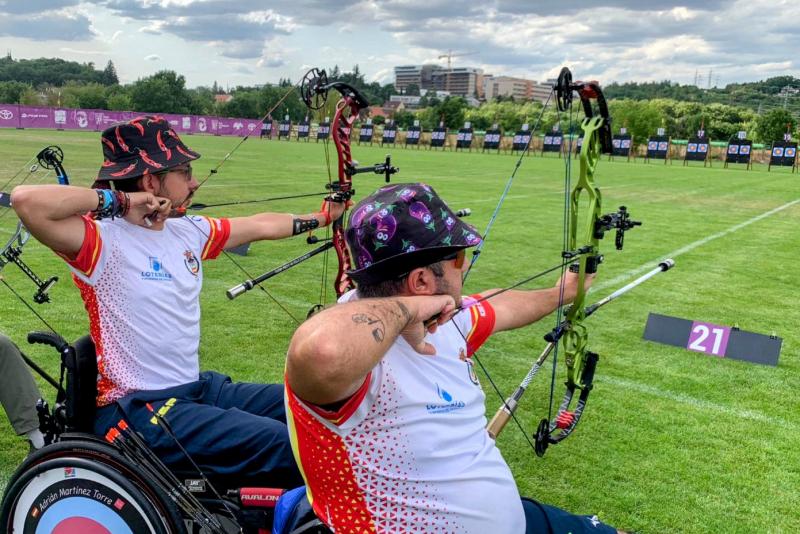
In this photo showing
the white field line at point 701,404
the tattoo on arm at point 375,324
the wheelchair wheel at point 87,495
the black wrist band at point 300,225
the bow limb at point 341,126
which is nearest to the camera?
the tattoo on arm at point 375,324

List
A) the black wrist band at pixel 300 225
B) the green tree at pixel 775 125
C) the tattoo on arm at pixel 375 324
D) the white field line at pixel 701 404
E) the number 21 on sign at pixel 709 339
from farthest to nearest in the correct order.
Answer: the green tree at pixel 775 125 → the number 21 on sign at pixel 709 339 → the white field line at pixel 701 404 → the black wrist band at pixel 300 225 → the tattoo on arm at pixel 375 324

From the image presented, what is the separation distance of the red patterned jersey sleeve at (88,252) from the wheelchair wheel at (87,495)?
2.13 ft

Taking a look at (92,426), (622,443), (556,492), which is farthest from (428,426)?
(622,443)

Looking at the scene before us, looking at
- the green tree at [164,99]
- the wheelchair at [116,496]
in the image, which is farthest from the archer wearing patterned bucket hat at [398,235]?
the green tree at [164,99]

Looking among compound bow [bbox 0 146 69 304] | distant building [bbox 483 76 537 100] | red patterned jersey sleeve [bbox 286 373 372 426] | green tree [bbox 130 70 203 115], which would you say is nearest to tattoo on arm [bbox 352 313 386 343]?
red patterned jersey sleeve [bbox 286 373 372 426]

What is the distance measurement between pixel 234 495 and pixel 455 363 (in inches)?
39.0

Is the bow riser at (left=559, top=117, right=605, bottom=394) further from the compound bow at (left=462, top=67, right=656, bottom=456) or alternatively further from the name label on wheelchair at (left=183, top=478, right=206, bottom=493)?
the name label on wheelchair at (left=183, top=478, right=206, bottom=493)

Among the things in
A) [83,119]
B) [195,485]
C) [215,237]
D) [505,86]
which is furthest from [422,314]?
[505,86]

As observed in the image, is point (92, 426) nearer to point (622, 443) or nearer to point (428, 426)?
point (428, 426)

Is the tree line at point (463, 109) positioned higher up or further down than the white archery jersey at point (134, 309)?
higher up

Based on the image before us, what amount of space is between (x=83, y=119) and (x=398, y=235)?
1660 inches

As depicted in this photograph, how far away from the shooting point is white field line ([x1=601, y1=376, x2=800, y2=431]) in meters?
3.90

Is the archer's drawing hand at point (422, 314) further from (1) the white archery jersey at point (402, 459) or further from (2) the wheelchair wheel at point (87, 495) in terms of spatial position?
(2) the wheelchair wheel at point (87, 495)

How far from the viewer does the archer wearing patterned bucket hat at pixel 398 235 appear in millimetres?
1514
